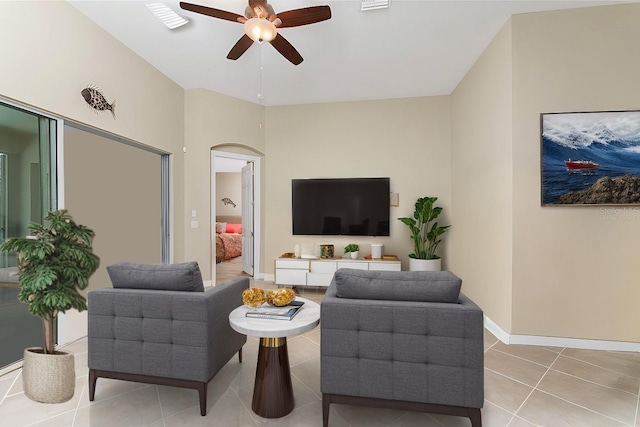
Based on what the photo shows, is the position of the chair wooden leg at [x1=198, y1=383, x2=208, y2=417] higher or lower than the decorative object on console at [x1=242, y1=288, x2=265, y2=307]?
lower

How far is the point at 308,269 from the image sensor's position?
195 inches

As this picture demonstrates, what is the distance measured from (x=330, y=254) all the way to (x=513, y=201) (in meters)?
2.79

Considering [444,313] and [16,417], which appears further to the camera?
[16,417]

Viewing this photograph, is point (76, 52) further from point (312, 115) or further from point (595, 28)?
point (595, 28)

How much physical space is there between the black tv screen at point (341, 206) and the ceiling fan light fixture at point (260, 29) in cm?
302

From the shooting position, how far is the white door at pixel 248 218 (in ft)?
19.1

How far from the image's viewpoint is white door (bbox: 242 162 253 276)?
5.84 meters

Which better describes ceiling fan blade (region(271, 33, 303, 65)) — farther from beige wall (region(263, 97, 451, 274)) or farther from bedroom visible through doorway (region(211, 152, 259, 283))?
bedroom visible through doorway (region(211, 152, 259, 283))

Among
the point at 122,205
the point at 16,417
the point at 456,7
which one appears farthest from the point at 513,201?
the point at 122,205

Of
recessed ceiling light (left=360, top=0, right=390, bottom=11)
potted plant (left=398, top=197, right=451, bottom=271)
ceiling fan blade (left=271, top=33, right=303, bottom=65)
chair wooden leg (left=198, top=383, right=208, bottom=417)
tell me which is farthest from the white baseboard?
ceiling fan blade (left=271, top=33, right=303, bottom=65)

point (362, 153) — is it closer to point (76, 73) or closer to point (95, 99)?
point (95, 99)

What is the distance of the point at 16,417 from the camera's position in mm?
1938

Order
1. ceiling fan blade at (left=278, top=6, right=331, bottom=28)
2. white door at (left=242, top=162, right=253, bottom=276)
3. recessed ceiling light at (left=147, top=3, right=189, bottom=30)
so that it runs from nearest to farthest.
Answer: ceiling fan blade at (left=278, top=6, right=331, bottom=28)
recessed ceiling light at (left=147, top=3, right=189, bottom=30)
white door at (left=242, top=162, right=253, bottom=276)

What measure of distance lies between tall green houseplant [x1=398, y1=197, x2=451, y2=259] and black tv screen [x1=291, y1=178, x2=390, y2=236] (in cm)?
47
